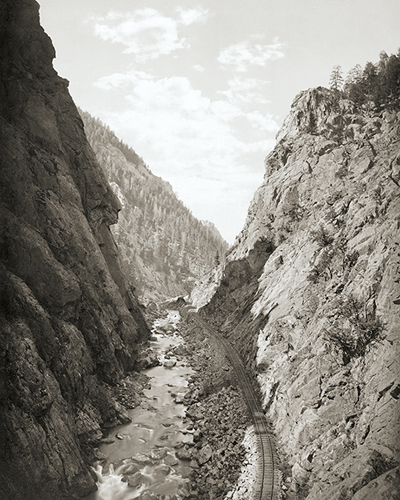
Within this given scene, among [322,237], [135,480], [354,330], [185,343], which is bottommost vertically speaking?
[135,480]

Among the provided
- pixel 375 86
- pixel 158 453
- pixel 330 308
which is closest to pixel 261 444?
pixel 158 453

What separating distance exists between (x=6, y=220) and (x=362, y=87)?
205 feet

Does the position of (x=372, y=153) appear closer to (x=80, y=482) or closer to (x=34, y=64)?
(x=34, y=64)

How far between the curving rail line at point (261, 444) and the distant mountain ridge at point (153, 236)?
77.5 m

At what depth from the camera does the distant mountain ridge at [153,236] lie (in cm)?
12862

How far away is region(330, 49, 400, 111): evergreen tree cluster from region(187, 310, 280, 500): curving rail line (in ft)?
143

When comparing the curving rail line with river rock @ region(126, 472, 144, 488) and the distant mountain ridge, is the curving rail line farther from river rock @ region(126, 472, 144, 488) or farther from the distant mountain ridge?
the distant mountain ridge

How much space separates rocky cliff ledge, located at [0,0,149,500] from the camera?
1764 cm

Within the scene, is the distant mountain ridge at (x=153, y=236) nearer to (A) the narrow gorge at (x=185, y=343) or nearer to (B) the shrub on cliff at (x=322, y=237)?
(A) the narrow gorge at (x=185, y=343)

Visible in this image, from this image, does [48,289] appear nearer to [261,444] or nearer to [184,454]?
[184,454]

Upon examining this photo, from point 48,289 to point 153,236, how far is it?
→ 5125 inches

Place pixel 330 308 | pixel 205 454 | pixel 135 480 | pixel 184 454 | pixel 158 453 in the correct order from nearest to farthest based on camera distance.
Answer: pixel 135 480
pixel 205 454
pixel 184 454
pixel 158 453
pixel 330 308

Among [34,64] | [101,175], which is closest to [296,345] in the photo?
[101,175]

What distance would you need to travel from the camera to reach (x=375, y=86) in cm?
5491
